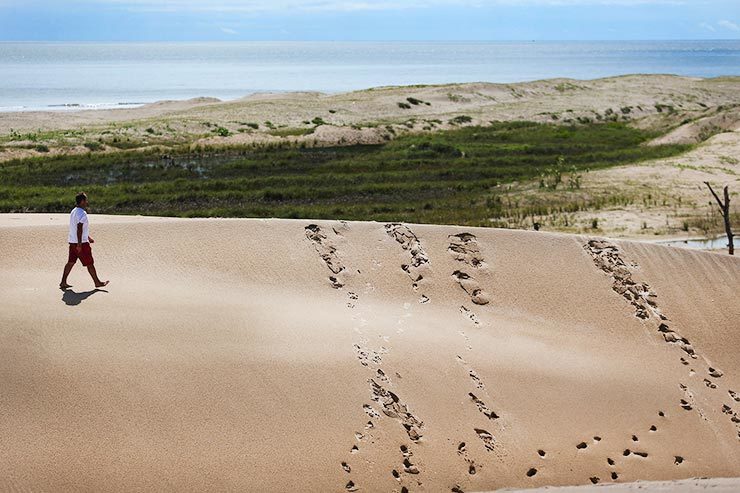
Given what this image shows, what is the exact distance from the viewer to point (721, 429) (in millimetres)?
11539

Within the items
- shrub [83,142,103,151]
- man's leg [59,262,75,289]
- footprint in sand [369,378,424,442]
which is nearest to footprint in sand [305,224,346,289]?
footprint in sand [369,378,424,442]

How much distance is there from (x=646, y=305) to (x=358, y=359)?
510cm

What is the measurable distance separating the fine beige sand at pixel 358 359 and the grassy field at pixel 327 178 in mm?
9641

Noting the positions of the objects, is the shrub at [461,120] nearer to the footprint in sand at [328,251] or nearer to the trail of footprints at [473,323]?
the trail of footprints at [473,323]

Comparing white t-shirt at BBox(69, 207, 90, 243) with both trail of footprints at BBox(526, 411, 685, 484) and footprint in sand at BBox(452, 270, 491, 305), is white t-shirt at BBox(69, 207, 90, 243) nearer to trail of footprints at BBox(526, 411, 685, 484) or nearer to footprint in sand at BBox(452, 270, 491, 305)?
footprint in sand at BBox(452, 270, 491, 305)

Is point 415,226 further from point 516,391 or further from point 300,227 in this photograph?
point 516,391

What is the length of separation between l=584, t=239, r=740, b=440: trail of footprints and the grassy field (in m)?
8.68

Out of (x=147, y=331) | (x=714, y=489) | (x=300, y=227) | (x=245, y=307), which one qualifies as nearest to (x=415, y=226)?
(x=300, y=227)

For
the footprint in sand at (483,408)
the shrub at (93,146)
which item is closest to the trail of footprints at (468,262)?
the footprint in sand at (483,408)

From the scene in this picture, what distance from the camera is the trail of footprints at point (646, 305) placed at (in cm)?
1195

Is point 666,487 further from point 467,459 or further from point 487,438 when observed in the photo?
point 467,459

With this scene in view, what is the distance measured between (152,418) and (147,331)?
1.39 metres

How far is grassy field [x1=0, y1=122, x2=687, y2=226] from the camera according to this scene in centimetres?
2548

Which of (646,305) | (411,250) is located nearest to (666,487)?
(646,305)
